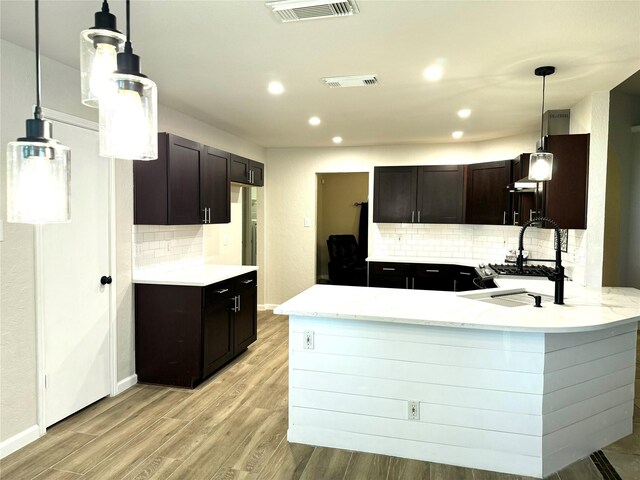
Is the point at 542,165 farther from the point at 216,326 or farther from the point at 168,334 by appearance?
the point at 168,334

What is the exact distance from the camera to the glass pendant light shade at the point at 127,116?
992 millimetres

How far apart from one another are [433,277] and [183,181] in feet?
10.9

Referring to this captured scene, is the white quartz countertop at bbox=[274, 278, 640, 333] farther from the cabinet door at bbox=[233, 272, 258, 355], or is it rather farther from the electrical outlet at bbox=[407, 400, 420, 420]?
the cabinet door at bbox=[233, 272, 258, 355]

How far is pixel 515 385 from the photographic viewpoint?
236cm

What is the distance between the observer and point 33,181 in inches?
38.2

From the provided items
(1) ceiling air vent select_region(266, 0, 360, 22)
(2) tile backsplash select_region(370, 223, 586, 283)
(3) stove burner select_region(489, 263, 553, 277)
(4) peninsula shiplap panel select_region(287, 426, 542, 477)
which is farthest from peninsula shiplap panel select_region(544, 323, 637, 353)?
(2) tile backsplash select_region(370, 223, 586, 283)

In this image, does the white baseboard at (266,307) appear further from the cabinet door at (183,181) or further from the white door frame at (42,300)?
the white door frame at (42,300)

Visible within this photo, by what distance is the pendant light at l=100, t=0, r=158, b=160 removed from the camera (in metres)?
0.99

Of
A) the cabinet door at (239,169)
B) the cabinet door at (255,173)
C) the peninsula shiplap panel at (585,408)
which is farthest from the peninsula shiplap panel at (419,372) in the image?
the cabinet door at (255,173)

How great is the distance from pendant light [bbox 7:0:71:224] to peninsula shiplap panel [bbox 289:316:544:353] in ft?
6.10

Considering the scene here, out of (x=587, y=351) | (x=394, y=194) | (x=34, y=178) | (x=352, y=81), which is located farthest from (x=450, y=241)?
(x=34, y=178)

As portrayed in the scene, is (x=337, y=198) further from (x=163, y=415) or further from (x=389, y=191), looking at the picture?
(x=163, y=415)

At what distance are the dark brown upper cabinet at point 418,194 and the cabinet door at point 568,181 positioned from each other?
1.88 metres

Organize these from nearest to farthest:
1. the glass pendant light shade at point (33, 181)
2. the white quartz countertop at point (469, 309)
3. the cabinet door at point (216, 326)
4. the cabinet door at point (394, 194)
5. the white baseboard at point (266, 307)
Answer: the glass pendant light shade at point (33, 181) < the white quartz countertop at point (469, 309) < the cabinet door at point (216, 326) < the cabinet door at point (394, 194) < the white baseboard at point (266, 307)
